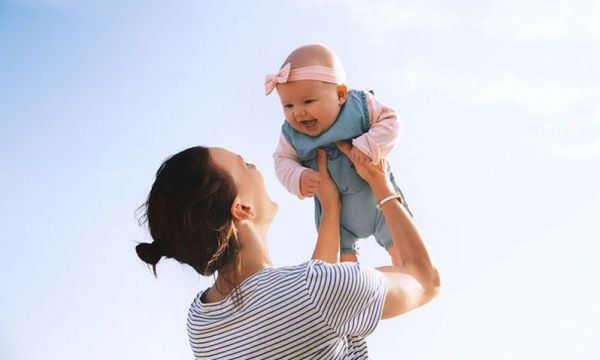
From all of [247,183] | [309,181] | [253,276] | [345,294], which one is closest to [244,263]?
[253,276]

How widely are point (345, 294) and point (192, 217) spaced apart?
0.65m

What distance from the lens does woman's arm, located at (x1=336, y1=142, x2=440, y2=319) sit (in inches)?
107

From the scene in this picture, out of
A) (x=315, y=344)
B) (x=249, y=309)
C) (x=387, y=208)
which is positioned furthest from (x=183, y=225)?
(x=387, y=208)

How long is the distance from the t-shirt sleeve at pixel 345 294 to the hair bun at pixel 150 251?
0.62 meters

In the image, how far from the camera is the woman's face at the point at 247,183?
292 centimetres

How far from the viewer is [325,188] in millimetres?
3684

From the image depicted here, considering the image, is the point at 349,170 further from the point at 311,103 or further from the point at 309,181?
the point at 311,103

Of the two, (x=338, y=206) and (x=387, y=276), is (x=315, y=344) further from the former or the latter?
(x=338, y=206)

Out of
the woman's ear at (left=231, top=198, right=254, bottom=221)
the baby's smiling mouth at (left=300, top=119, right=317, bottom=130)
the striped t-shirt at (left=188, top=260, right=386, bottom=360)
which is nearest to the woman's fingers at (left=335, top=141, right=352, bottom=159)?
the baby's smiling mouth at (left=300, top=119, right=317, bottom=130)

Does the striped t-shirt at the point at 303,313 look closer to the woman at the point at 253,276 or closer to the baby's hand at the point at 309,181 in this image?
the woman at the point at 253,276

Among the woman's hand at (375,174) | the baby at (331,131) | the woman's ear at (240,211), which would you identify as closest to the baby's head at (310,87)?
the baby at (331,131)

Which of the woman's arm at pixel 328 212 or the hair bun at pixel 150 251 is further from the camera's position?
the woman's arm at pixel 328 212

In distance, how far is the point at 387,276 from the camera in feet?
8.89

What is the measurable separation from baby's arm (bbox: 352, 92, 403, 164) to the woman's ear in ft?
2.57
